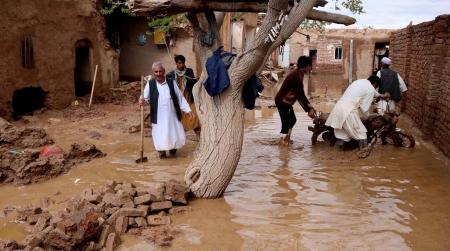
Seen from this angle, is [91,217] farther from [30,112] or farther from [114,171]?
[30,112]

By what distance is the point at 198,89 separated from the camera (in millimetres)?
5910

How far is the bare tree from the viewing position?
5.36 metres

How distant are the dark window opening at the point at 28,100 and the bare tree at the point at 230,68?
8209 mm

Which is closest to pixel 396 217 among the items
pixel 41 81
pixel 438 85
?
pixel 438 85

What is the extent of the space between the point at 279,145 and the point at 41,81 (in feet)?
22.9

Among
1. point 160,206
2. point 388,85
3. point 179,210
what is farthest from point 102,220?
point 388,85

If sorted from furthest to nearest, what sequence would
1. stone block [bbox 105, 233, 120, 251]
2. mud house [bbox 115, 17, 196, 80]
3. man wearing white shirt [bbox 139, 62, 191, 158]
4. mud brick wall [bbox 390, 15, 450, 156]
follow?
mud house [bbox 115, 17, 196, 80]
mud brick wall [bbox 390, 15, 450, 156]
man wearing white shirt [bbox 139, 62, 191, 158]
stone block [bbox 105, 233, 120, 251]

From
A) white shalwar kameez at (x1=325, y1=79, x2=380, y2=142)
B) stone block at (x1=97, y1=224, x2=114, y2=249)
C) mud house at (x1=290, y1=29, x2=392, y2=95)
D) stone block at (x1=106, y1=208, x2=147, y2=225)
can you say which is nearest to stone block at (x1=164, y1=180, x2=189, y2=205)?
stone block at (x1=106, y1=208, x2=147, y2=225)

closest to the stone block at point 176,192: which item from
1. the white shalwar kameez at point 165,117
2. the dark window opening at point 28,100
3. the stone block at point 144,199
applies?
the stone block at point 144,199

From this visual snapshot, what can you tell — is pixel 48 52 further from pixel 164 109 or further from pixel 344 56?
pixel 344 56

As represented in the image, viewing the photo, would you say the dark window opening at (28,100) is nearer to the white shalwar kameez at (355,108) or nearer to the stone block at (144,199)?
the white shalwar kameez at (355,108)

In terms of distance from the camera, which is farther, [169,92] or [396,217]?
[169,92]

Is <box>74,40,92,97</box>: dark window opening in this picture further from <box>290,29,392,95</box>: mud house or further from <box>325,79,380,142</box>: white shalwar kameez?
<box>290,29,392,95</box>: mud house

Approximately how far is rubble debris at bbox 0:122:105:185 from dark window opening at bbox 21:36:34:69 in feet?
10.8
